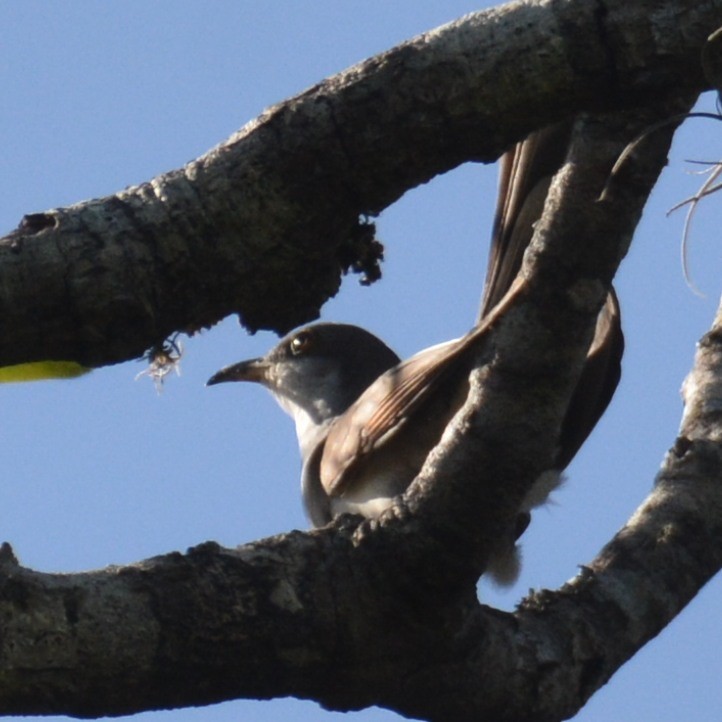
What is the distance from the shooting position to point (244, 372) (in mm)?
9820

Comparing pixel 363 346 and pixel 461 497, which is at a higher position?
pixel 363 346

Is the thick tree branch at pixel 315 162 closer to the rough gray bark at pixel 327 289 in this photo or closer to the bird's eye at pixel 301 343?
the rough gray bark at pixel 327 289

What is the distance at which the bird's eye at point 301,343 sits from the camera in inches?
365

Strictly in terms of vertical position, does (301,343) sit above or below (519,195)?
above

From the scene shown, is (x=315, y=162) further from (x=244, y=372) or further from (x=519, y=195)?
(x=244, y=372)

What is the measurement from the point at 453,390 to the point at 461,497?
2.15 m

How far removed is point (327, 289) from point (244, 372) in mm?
6371

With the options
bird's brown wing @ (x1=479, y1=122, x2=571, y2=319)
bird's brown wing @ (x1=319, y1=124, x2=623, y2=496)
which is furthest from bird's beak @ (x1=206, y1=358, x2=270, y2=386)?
bird's brown wing @ (x1=479, y1=122, x2=571, y2=319)

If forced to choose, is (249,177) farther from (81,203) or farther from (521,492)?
(521,492)

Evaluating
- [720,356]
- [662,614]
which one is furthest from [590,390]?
[662,614]

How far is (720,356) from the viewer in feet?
18.2

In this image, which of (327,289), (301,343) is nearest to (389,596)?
(327,289)

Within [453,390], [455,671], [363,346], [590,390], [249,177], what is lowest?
[455,671]

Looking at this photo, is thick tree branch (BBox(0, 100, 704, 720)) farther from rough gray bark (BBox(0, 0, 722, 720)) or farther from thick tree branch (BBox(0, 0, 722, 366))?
thick tree branch (BBox(0, 0, 722, 366))
